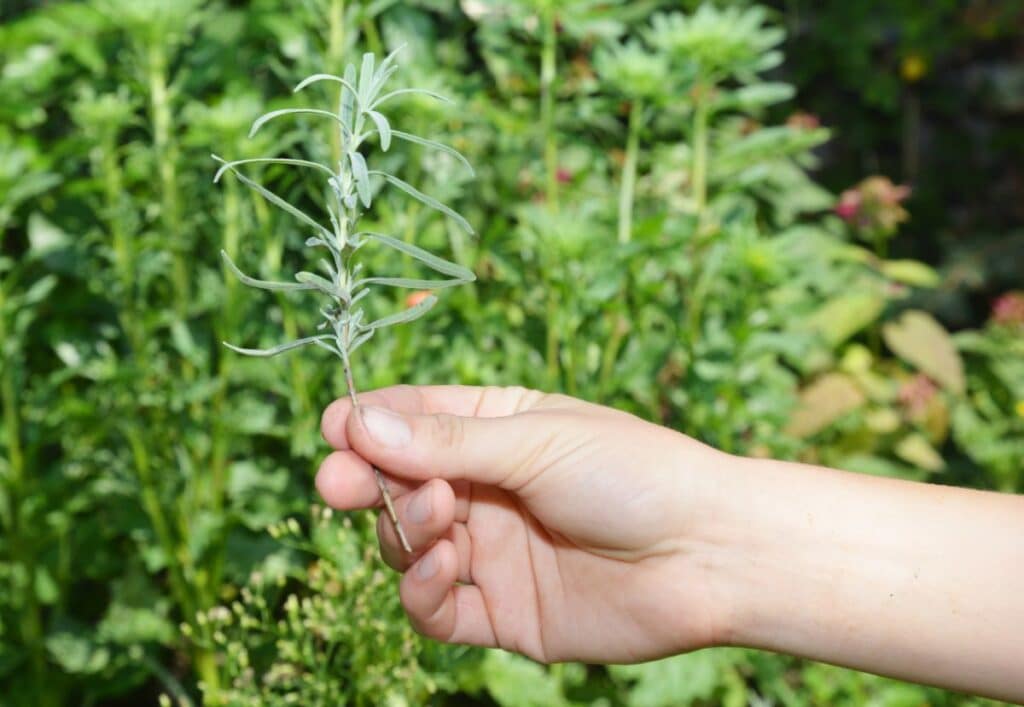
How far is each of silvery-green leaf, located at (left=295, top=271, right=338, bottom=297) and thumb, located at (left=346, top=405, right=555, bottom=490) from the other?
0.16 m

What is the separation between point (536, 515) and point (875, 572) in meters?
0.37

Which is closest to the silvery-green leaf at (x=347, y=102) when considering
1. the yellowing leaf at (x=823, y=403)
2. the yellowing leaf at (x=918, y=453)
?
the yellowing leaf at (x=823, y=403)

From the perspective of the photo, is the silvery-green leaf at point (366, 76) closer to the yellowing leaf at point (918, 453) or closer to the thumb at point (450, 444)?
the thumb at point (450, 444)

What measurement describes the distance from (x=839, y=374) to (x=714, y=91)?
0.86 metres

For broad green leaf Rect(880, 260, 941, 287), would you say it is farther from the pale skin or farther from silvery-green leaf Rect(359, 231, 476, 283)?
silvery-green leaf Rect(359, 231, 476, 283)

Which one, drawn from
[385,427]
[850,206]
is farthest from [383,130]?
[850,206]

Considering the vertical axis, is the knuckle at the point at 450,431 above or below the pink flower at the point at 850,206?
above

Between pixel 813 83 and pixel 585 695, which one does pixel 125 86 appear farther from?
pixel 813 83

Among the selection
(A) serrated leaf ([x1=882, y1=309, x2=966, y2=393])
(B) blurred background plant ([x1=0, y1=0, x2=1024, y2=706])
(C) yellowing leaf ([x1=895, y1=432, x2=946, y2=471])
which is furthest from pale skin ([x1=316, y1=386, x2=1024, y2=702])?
(A) serrated leaf ([x1=882, y1=309, x2=966, y2=393])

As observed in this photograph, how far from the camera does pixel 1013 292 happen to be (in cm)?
379

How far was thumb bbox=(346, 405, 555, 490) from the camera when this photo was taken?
108 centimetres

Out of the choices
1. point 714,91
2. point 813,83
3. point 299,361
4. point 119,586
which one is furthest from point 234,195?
point 813,83

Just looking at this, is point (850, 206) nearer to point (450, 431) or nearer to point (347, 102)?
point (450, 431)

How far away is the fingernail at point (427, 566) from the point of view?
120 centimetres
